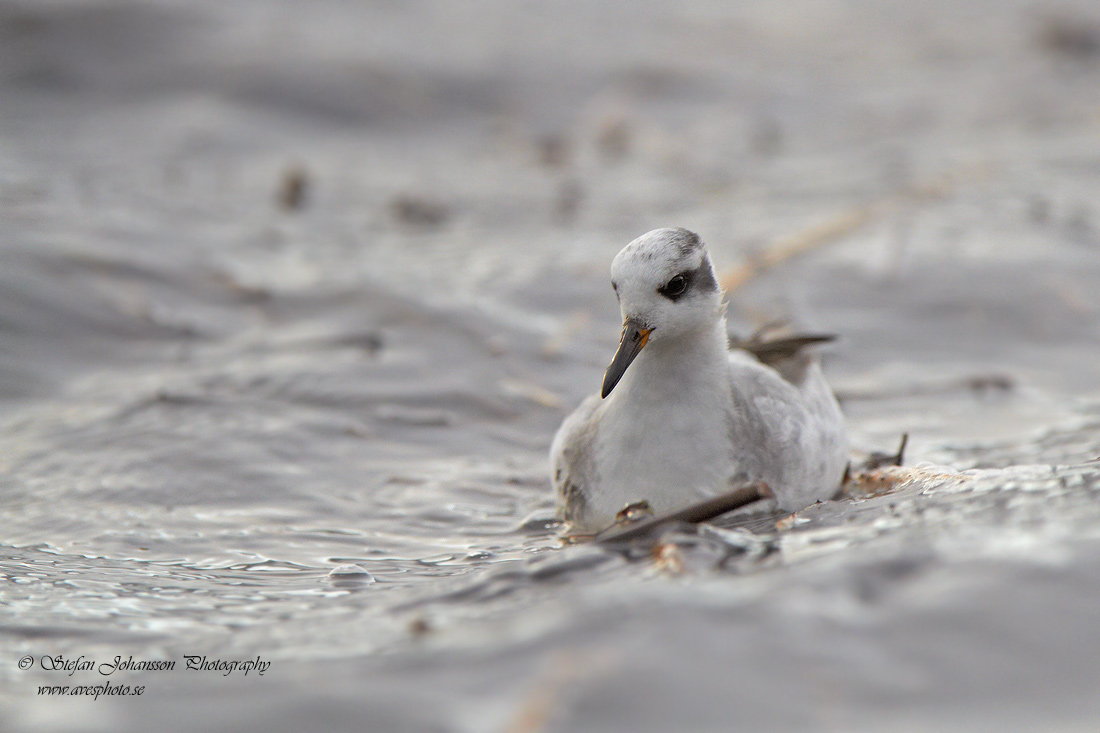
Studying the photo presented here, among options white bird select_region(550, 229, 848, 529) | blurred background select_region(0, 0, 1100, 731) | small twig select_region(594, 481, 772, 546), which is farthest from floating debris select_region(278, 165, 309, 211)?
small twig select_region(594, 481, 772, 546)

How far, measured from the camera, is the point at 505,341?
6.86 m

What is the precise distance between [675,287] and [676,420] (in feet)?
1.63

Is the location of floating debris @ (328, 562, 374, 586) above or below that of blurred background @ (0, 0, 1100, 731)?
below

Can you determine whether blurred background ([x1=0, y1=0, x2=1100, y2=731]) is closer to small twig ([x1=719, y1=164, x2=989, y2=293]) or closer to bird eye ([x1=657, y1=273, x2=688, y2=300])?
small twig ([x1=719, y1=164, x2=989, y2=293])

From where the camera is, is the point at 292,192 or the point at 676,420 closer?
the point at 676,420

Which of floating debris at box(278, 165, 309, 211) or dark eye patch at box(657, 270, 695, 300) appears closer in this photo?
dark eye patch at box(657, 270, 695, 300)

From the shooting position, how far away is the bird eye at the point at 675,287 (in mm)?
Result: 4324

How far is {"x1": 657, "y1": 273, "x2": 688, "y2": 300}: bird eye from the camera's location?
14.2 feet

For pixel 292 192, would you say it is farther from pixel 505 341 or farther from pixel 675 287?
pixel 675 287

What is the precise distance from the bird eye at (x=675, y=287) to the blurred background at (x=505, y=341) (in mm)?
969

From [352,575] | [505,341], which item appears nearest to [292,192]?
[505,341]

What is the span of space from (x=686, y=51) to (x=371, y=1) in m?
3.51

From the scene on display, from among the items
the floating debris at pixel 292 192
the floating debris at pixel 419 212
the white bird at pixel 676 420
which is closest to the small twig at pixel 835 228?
the floating debris at pixel 419 212

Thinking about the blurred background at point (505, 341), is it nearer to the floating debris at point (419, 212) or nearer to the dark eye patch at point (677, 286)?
the floating debris at point (419, 212)
